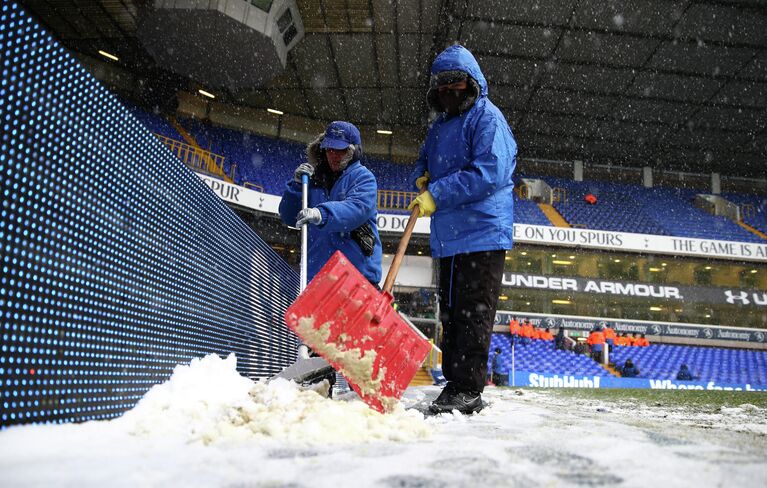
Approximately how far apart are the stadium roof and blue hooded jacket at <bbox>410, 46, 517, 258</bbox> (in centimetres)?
1016

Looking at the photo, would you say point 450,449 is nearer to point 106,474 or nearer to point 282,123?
point 106,474

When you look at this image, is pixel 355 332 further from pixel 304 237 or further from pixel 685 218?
pixel 685 218

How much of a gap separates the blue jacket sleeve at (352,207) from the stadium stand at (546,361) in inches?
418

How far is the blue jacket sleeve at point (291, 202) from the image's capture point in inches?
115

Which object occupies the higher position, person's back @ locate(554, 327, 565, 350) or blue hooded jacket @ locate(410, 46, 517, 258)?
blue hooded jacket @ locate(410, 46, 517, 258)

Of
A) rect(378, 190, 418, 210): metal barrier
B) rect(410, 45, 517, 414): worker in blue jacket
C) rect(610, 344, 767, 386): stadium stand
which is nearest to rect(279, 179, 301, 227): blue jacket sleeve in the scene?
rect(410, 45, 517, 414): worker in blue jacket

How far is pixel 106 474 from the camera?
0.96 m

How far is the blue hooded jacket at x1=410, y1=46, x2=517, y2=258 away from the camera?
2.22m

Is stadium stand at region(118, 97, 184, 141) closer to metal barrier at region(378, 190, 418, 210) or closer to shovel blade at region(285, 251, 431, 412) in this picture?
metal barrier at region(378, 190, 418, 210)

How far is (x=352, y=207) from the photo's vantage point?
2.50 metres

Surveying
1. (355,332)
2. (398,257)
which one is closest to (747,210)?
(398,257)

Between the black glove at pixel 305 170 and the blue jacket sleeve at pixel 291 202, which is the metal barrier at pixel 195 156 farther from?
the black glove at pixel 305 170

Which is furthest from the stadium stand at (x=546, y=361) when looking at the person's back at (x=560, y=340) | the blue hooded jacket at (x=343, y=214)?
the blue hooded jacket at (x=343, y=214)

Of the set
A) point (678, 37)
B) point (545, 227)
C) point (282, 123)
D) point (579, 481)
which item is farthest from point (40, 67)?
point (282, 123)
